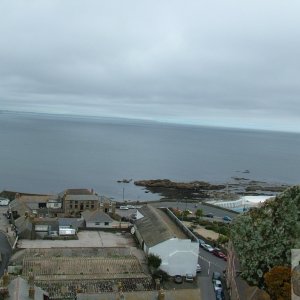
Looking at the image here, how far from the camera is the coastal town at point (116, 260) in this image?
24348 millimetres

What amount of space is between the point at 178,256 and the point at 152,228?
200 inches

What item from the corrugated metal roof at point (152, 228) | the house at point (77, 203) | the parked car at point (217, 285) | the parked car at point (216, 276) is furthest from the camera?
the house at point (77, 203)

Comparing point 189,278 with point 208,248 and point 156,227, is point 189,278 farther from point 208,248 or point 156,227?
point 208,248

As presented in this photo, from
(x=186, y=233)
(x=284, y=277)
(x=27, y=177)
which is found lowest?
(x=27, y=177)

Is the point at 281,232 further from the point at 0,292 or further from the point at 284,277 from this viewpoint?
the point at 0,292

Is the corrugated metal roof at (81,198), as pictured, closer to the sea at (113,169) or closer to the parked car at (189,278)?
the parked car at (189,278)

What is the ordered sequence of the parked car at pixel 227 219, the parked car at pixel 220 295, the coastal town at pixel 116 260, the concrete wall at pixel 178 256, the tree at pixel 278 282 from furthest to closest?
the parked car at pixel 227 219, the concrete wall at pixel 178 256, the parked car at pixel 220 295, the coastal town at pixel 116 260, the tree at pixel 278 282

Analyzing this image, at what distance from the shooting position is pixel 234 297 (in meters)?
27.3

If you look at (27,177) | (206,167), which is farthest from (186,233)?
(206,167)

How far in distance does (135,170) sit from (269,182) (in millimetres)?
38117

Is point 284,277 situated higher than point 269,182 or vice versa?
point 284,277

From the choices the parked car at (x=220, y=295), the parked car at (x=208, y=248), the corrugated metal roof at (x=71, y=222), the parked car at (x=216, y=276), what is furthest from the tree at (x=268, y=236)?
the corrugated metal roof at (x=71, y=222)

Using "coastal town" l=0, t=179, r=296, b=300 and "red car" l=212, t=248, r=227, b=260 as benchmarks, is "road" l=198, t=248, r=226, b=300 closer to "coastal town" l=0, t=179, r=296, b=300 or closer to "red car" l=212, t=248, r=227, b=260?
"coastal town" l=0, t=179, r=296, b=300

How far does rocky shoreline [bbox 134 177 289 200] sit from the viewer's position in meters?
94.6
